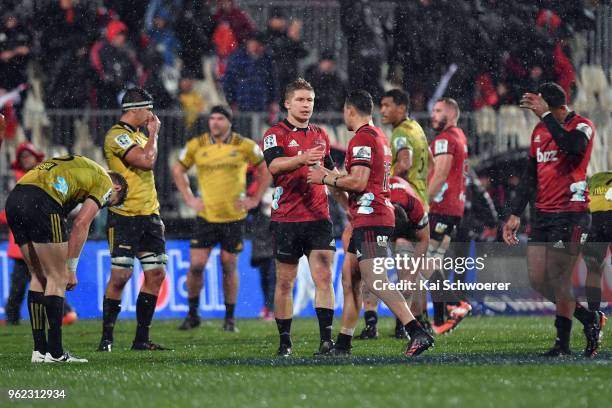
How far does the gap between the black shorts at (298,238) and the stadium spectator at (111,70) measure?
26.3 feet

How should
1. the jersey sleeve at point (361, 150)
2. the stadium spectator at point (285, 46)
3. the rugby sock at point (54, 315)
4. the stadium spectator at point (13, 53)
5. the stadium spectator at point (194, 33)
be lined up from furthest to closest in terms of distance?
the stadium spectator at point (194, 33) → the stadium spectator at point (285, 46) → the stadium spectator at point (13, 53) → the jersey sleeve at point (361, 150) → the rugby sock at point (54, 315)

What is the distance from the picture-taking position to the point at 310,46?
18.5 metres

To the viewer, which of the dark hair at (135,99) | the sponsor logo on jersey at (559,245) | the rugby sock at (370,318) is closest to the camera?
the sponsor logo on jersey at (559,245)

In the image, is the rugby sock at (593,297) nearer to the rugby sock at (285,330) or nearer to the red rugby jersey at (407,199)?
the red rugby jersey at (407,199)

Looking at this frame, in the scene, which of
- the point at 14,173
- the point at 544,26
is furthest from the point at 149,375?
the point at 544,26

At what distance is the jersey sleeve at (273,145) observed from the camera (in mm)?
9633

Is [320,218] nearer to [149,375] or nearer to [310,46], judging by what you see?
[149,375]

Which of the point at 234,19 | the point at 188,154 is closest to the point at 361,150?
the point at 188,154

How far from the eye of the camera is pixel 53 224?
30.1ft

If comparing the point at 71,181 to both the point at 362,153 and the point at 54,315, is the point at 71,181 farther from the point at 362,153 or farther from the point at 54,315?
the point at 362,153

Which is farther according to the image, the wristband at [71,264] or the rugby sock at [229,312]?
the rugby sock at [229,312]

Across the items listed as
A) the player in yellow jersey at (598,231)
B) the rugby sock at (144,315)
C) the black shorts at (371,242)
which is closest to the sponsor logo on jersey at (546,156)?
the black shorts at (371,242)

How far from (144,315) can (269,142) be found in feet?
7.53

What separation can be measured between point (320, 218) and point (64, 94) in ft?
28.0
